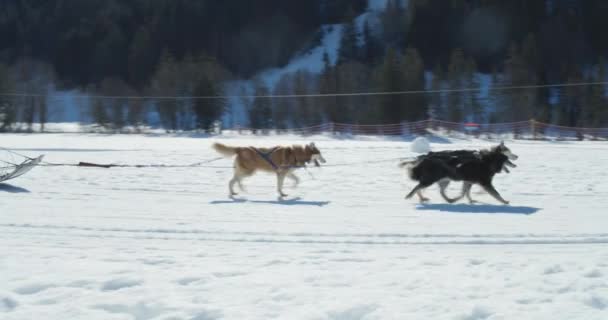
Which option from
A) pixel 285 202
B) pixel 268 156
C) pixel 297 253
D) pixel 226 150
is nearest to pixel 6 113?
pixel 226 150

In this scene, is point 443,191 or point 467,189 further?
point 443,191

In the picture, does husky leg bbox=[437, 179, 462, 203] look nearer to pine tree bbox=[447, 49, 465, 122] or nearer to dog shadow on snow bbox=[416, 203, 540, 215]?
dog shadow on snow bbox=[416, 203, 540, 215]

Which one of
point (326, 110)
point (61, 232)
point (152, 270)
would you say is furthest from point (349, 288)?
point (326, 110)

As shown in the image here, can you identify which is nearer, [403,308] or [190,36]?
[403,308]

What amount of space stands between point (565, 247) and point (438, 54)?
2591 inches

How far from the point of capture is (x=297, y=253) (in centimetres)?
646

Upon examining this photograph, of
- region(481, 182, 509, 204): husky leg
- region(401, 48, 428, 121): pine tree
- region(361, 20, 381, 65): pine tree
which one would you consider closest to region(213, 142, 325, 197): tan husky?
region(481, 182, 509, 204): husky leg

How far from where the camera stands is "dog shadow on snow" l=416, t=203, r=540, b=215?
947 centimetres

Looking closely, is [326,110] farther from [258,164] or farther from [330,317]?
[330,317]

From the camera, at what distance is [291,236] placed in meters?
7.44

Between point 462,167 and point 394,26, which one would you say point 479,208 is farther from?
point 394,26

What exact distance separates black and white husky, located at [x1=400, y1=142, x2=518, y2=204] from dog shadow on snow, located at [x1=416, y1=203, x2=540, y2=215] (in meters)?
0.28

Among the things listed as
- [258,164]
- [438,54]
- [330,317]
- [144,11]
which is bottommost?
[330,317]

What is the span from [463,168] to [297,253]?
504 centimetres
